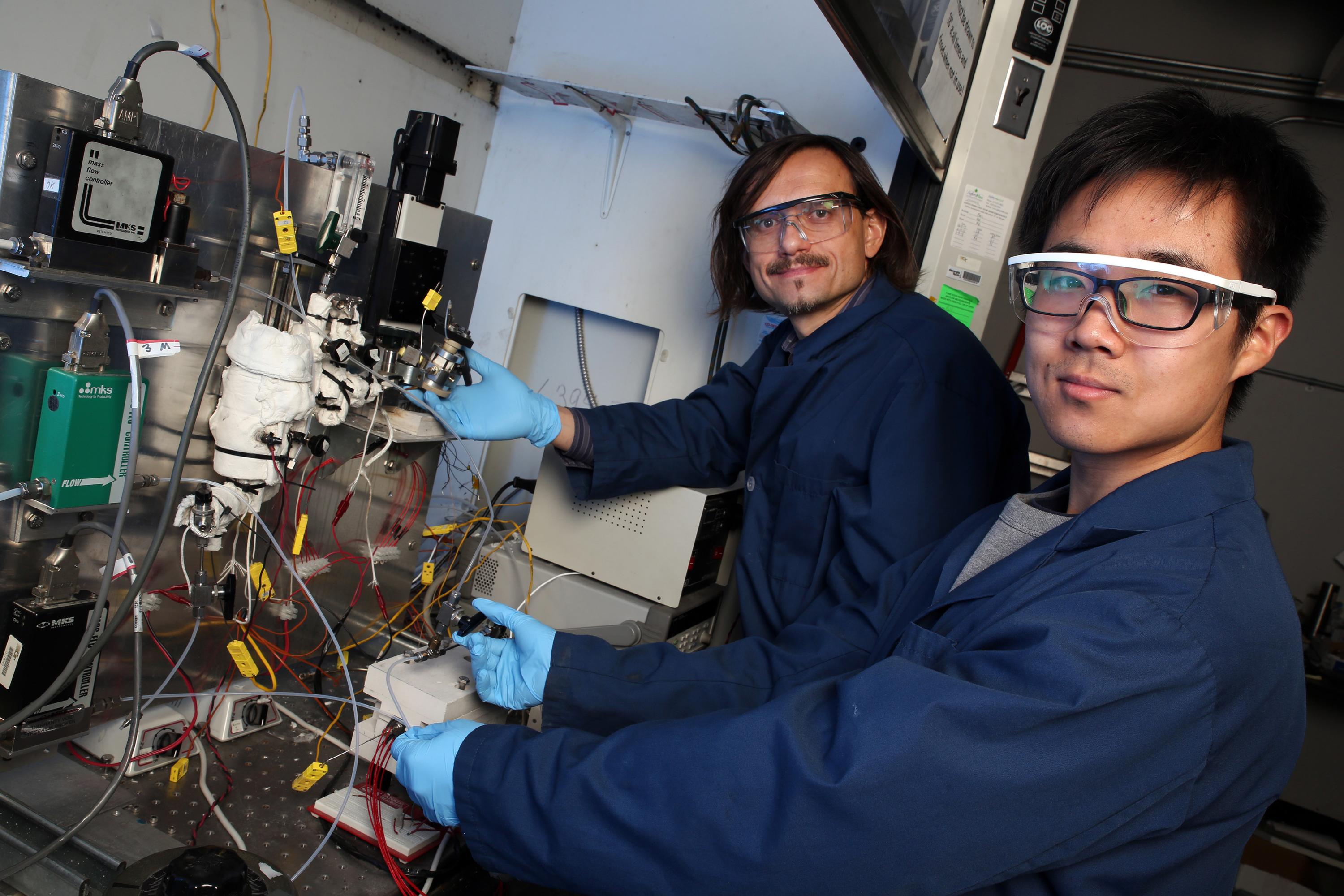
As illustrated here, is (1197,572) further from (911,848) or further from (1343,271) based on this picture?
(1343,271)

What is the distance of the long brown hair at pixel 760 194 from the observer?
73.7 inches

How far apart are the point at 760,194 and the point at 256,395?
115cm

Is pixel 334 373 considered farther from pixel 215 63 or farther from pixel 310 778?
pixel 215 63

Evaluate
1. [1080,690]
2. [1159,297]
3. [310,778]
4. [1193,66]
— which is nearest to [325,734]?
[310,778]

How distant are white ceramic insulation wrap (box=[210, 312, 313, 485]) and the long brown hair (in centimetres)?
108

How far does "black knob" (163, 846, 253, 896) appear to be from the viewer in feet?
2.61

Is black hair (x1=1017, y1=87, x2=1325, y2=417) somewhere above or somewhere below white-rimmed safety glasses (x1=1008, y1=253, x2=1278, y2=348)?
above

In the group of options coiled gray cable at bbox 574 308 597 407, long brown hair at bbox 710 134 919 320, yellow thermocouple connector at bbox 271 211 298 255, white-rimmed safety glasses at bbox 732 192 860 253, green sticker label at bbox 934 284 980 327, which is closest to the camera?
yellow thermocouple connector at bbox 271 211 298 255

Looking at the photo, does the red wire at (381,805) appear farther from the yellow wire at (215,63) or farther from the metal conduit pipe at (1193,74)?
the metal conduit pipe at (1193,74)

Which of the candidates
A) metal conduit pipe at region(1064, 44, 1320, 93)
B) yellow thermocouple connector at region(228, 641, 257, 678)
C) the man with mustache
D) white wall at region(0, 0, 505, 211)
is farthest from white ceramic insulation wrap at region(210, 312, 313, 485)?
metal conduit pipe at region(1064, 44, 1320, 93)

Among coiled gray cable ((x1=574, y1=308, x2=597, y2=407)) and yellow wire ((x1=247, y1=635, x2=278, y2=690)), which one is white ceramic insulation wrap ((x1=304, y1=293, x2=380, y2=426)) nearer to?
yellow wire ((x1=247, y1=635, x2=278, y2=690))

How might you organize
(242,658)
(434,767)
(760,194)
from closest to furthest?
(434,767) < (242,658) < (760,194)

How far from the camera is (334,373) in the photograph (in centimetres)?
131

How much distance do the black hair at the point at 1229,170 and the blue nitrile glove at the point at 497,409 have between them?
3.71 feet
